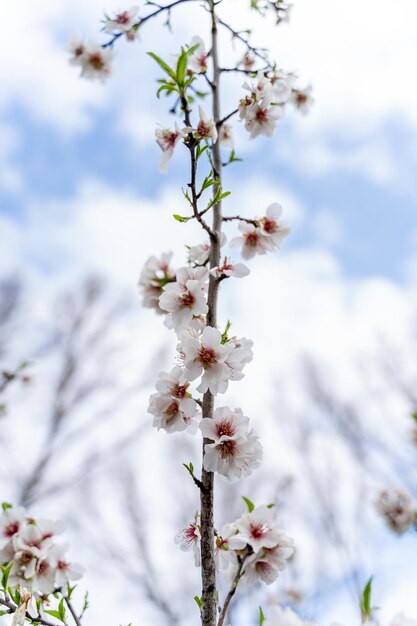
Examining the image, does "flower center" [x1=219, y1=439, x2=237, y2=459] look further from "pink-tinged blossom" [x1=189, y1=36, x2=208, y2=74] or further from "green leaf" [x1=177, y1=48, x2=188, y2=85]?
"pink-tinged blossom" [x1=189, y1=36, x2=208, y2=74]

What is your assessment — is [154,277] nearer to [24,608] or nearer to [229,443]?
[229,443]

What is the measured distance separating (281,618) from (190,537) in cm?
40

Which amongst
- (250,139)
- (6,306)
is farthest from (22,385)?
(6,306)

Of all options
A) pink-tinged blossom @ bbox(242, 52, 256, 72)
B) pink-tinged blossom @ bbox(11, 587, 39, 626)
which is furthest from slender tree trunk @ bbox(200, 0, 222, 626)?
pink-tinged blossom @ bbox(242, 52, 256, 72)

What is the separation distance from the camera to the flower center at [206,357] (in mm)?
1122

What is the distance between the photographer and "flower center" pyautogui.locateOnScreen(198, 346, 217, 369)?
3.68 ft

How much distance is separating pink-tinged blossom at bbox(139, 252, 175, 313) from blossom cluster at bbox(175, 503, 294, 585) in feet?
2.37

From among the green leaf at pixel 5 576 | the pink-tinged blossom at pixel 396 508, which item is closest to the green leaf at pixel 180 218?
the green leaf at pixel 5 576

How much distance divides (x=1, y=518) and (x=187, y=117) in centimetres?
123

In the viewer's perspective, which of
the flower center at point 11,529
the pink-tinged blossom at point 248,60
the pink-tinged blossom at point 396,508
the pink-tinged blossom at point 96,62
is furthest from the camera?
the pink-tinged blossom at point 396,508

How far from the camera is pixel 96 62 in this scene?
232 cm

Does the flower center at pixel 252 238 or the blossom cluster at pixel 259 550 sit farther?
the flower center at pixel 252 238

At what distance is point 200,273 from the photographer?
1286mm

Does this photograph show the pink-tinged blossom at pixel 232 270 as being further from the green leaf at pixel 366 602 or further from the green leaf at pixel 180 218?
the green leaf at pixel 366 602
